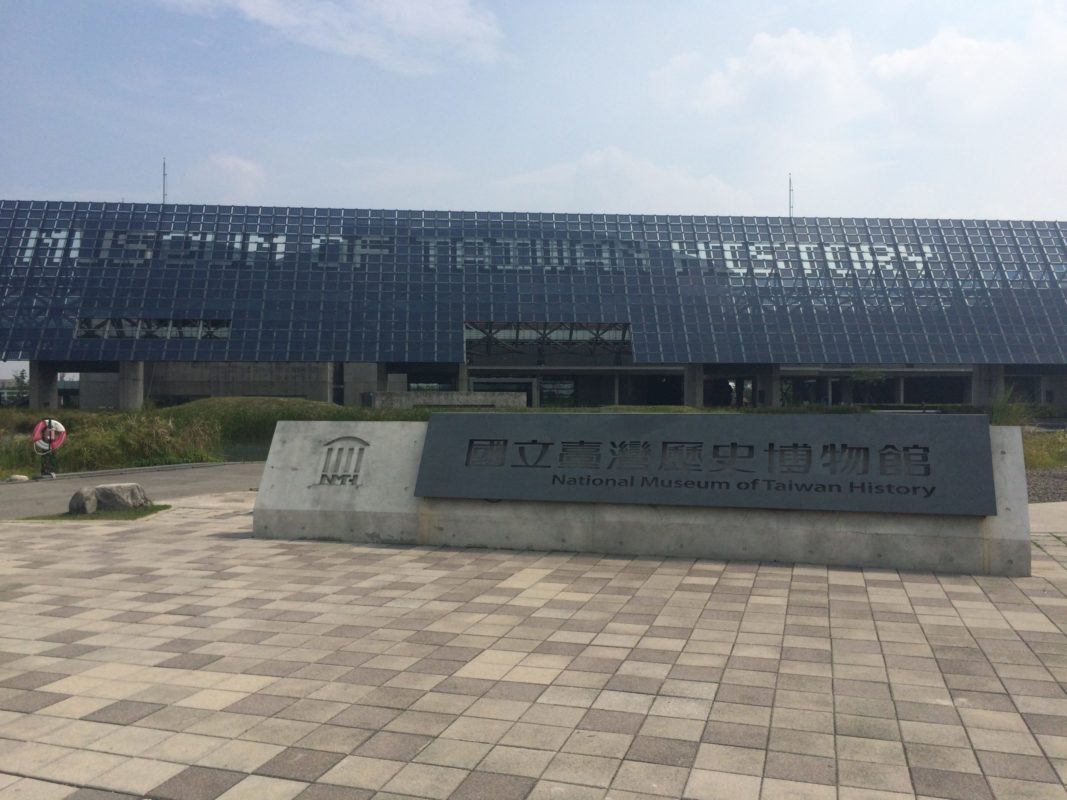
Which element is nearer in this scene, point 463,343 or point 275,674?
point 275,674

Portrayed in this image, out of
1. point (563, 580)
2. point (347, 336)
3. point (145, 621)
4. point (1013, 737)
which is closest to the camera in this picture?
point (1013, 737)

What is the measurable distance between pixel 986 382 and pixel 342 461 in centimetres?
5344

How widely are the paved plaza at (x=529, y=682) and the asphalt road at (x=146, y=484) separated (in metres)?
6.66

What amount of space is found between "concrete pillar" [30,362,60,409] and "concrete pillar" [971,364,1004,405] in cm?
5756

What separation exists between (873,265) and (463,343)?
27348mm

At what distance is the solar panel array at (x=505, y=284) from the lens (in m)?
51.6

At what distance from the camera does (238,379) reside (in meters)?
57.3

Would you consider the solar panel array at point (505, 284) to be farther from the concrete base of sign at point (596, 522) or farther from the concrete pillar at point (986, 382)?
the concrete base of sign at point (596, 522)

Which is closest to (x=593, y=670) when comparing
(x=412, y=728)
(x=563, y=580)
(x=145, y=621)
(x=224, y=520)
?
(x=412, y=728)

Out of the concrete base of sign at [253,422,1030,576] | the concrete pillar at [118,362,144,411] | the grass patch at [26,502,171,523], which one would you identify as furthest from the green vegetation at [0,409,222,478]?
the concrete pillar at [118,362,144,411]

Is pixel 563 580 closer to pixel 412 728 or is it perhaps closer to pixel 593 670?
pixel 593 670

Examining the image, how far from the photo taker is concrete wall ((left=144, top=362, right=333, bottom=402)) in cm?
5628

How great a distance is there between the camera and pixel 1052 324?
53594mm

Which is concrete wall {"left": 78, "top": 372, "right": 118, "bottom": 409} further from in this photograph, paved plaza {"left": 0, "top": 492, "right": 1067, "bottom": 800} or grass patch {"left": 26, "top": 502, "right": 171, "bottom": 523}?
paved plaza {"left": 0, "top": 492, "right": 1067, "bottom": 800}
